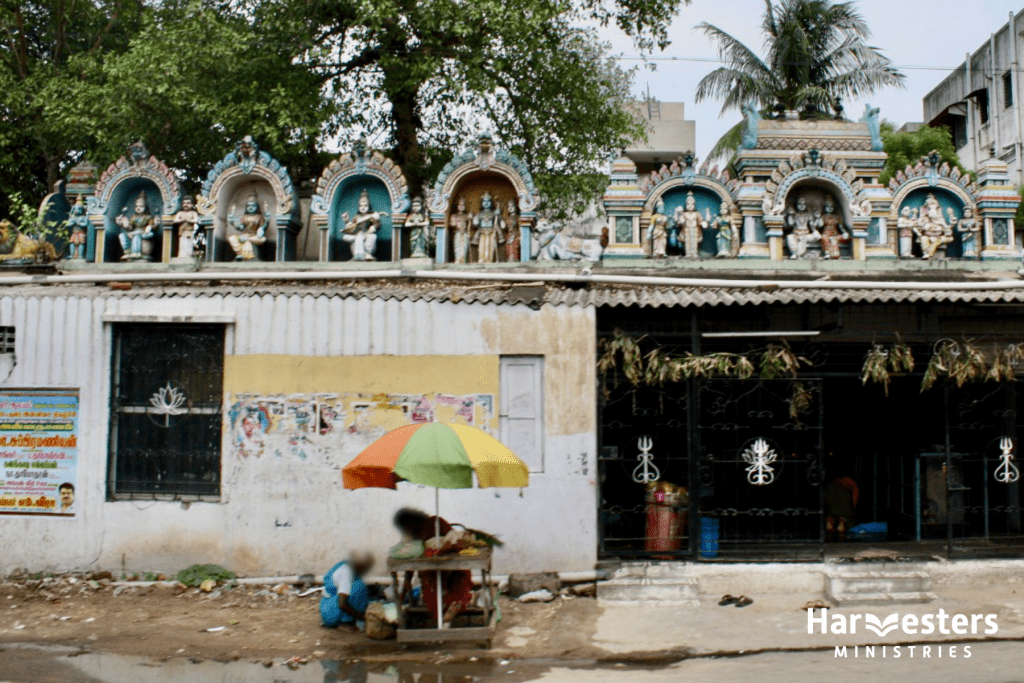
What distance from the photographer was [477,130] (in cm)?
1598

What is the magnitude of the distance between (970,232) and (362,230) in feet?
24.6

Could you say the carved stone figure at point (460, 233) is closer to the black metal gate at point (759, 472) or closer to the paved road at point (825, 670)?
the black metal gate at point (759, 472)

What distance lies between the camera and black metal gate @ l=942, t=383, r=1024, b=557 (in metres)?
9.17

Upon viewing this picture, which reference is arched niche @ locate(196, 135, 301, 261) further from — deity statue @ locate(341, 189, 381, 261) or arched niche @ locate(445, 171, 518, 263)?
arched niche @ locate(445, 171, 518, 263)

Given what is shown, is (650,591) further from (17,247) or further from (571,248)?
(17,247)

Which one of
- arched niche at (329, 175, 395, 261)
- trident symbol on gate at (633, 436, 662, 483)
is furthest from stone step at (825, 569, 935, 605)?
arched niche at (329, 175, 395, 261)

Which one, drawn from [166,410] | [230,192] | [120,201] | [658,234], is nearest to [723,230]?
[658,234]

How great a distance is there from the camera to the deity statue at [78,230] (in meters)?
10.4

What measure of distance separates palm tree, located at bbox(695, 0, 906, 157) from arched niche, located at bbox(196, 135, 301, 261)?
38.9 ft

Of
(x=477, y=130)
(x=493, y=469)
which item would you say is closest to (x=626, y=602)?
(x=493, y=469)

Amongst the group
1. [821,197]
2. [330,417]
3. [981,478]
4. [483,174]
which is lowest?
[981,478]

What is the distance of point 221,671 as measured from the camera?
6371 millimetres

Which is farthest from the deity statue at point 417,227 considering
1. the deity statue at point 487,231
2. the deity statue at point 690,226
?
the deity statue at point 690,226

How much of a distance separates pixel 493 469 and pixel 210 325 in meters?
4.13
